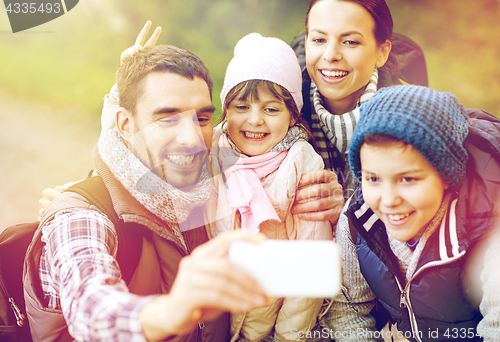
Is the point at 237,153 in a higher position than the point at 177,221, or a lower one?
higher

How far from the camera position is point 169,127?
2.35 ft

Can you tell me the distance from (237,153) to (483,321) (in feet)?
1.99

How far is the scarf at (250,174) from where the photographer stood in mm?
729

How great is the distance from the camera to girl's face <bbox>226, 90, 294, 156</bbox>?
0.79 meters

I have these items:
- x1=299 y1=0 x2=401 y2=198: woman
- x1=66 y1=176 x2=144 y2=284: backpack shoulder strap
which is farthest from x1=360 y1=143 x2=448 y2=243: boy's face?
x1=66 y1=176 x2=144 y2=284: backpack shoulder strap

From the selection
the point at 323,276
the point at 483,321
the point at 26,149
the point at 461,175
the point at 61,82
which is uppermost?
the point at 61,82

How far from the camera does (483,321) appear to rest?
60cm

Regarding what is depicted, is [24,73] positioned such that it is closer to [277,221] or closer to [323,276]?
[277,221]

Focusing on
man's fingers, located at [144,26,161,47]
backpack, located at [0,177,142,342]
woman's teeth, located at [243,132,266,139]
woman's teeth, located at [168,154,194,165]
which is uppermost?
man's fingers, located at [144,26,161,47]

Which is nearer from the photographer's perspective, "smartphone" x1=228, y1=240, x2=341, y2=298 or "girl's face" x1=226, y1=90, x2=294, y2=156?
"smartphone" x1=228, y1=240, x2=341, y2=298

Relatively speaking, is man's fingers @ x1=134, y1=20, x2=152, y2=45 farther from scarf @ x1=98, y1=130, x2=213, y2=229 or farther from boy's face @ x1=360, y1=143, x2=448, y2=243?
boy's face @ x1=360, y1=143, x2=448, y2=243

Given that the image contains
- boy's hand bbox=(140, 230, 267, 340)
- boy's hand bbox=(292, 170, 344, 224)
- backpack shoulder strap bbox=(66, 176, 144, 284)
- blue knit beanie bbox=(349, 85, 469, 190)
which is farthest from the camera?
boy's hand bbox=(292, 170, 344, 224)

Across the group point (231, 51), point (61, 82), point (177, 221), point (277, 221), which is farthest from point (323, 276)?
point (61, 82)

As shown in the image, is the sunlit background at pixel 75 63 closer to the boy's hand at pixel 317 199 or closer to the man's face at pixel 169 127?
the man's face at pixel 169 127
